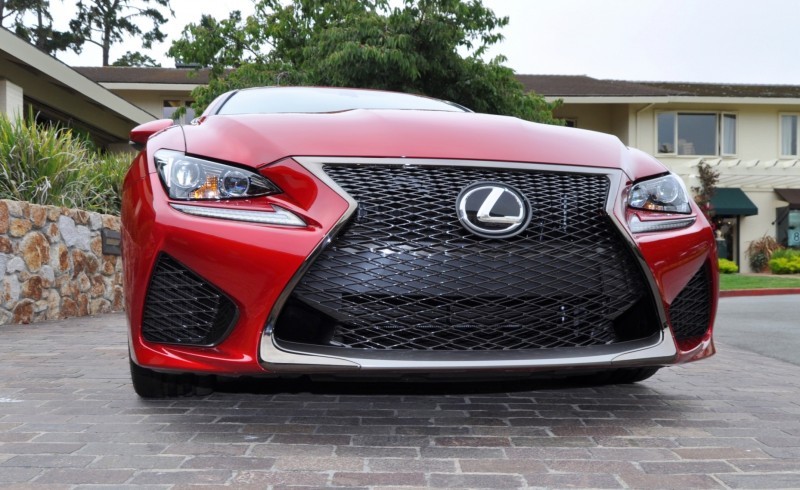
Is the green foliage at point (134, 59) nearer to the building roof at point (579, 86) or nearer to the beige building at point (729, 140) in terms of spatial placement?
the building roof at point (579, 86)

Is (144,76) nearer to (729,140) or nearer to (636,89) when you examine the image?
(636,89)

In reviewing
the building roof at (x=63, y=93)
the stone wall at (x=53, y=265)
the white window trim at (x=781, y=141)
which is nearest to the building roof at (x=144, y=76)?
the building roof at (x=63, y=93)

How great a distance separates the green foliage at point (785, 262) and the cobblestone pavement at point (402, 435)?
18685mm

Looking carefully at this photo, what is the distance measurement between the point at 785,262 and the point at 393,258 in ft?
68.8

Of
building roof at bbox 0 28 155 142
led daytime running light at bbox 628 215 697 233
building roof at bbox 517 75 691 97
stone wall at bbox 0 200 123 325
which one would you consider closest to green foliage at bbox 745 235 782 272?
building roof at bbox 517 75 691 97

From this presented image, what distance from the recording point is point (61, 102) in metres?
14.7

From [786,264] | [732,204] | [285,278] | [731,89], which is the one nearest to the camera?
[285,278]

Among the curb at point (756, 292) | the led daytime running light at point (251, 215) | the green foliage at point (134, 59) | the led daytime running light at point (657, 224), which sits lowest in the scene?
the curb at point (756, 292)

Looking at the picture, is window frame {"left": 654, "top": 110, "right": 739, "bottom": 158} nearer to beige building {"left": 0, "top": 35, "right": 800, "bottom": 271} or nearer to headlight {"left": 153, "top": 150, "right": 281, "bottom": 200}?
beige building {"left": 0, "top": 35, "right": 800, "bottom": 271}

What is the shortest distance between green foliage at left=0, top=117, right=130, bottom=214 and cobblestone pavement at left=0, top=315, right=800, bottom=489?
11.4 feet

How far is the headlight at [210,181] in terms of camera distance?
2.36 meters

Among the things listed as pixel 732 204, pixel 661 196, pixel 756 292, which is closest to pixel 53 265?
pixel 661 196

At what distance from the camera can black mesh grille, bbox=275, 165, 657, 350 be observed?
2279 mm

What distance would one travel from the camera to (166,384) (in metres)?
2.95
